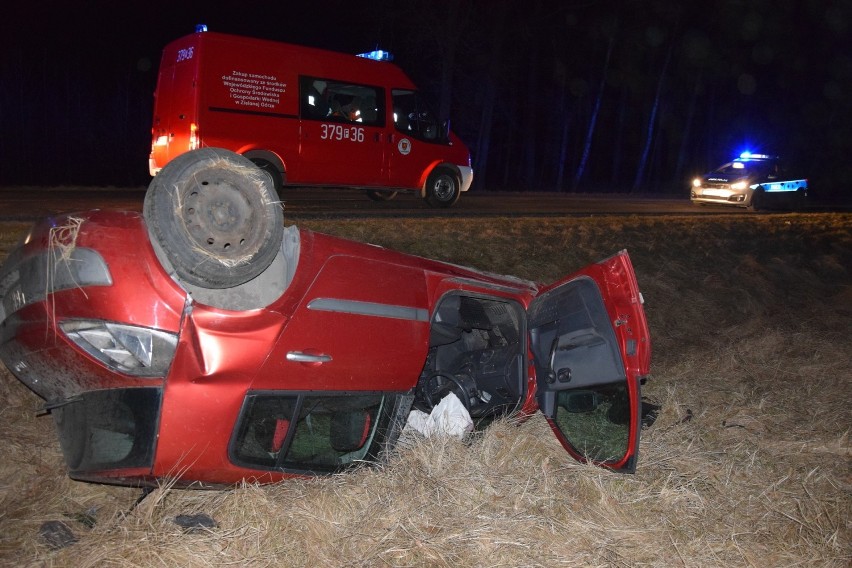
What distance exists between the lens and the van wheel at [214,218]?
2771 millimetres

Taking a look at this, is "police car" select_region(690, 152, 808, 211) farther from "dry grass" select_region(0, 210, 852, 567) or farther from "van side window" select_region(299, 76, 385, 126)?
"dry grass" select_region(0, 210, 852, 567)

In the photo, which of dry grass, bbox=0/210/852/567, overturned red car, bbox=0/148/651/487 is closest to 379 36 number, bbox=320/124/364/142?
dry grass, bbox=0/210/852/567

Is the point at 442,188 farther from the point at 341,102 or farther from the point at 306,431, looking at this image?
the point at 306,431

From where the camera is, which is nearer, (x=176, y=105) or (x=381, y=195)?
(x=176, y=105)

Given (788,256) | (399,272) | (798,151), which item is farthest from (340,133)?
(798,151)

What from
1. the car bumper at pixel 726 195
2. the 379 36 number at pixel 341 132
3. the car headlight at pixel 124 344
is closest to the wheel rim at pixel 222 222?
the car headlight at pixel 124 344

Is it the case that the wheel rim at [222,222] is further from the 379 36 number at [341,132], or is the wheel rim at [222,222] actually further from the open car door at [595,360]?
the 379 36 number at [341,132]

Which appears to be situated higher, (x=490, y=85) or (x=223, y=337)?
(x=490, y=85)

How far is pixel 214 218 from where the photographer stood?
2.90 m

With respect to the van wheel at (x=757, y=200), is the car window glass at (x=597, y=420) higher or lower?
lower

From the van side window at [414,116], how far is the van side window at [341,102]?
12.3 inches

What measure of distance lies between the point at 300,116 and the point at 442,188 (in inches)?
126

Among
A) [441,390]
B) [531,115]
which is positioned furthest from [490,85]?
[441,390]

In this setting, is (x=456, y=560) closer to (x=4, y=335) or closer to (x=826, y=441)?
(x=4, y=335)
